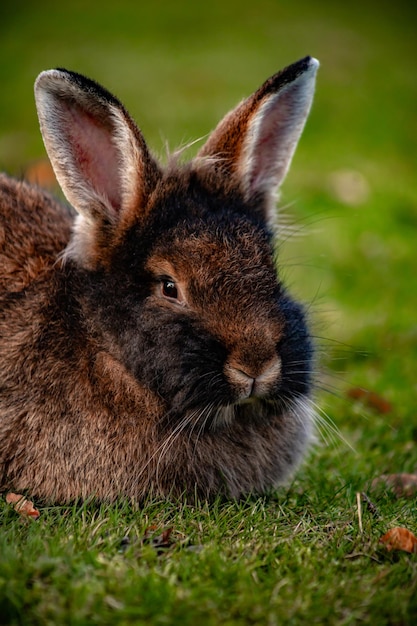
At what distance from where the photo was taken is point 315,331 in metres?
4.25

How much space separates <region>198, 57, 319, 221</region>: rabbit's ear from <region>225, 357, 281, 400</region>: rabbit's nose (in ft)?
3.84

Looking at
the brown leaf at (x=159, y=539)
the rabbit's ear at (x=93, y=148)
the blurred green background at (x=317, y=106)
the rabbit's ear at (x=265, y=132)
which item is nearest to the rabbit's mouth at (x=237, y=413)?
the brown leaf at (x=159, y=539)

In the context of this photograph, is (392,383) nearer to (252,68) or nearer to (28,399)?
(28,399)

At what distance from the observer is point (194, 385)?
349 cm

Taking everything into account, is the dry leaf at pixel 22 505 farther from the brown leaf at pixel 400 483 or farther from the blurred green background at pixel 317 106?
the brown leaf at pixel 400 483

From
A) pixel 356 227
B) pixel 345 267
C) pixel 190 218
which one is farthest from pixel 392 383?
pixel 356 227

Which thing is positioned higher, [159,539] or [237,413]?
[237,413]

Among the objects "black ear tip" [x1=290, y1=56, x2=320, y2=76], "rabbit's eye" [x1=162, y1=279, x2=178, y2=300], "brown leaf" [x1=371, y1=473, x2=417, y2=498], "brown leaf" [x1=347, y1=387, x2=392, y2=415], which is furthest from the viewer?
"brown leaf" [x1=347, y1=387, x2=392, y2=415]

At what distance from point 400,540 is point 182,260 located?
1492mm

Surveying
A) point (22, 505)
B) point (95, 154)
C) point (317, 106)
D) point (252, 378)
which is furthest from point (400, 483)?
point (317, 106)

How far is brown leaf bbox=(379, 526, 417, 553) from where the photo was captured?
10.9ft

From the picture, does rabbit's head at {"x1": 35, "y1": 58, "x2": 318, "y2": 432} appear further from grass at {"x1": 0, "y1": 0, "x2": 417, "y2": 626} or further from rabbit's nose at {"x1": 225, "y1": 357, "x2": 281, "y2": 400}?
grass at {"x1": 0, "y1": 0, "x2": 417, "y2": 626}

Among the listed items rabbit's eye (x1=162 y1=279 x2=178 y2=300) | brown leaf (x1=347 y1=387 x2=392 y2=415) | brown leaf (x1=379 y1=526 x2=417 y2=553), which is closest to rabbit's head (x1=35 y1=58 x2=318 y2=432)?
rabbit's eye (x1=162 y1=279 x2=178 y2=300)

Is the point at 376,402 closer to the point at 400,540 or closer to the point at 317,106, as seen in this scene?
the point at 400,540
